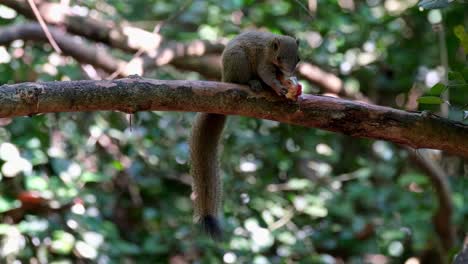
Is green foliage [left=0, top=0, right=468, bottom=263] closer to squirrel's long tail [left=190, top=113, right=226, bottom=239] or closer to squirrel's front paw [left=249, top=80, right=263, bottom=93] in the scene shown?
squirrel's long tail [left=190, top=113, right=226, bottom=239]

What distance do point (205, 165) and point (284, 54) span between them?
2.36ft

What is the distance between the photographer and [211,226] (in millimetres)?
3320

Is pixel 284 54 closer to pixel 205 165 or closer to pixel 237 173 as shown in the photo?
pixel 205 165

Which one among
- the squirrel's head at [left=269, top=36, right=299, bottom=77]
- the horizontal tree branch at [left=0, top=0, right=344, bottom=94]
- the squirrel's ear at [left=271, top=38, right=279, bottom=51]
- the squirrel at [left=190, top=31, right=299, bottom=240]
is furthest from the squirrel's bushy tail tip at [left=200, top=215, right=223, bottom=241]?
the horizontal tree branch at [left=0, top=0, right=344, bottom=94]

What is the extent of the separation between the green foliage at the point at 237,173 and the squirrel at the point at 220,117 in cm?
102

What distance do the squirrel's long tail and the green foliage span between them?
1.00 meters

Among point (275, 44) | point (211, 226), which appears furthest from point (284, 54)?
point (211, 226)

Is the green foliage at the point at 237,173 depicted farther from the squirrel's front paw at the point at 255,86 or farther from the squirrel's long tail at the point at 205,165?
the squirrel's front paw at the point at 255,86

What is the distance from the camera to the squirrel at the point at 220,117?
339 centimetres

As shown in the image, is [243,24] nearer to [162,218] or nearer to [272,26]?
[272,26]

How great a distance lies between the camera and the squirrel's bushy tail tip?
331 cm

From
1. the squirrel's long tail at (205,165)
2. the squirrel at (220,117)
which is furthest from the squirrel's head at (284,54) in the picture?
the squirrel's long tail at (205,165)

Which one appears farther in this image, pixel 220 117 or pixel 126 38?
pixel 126 38

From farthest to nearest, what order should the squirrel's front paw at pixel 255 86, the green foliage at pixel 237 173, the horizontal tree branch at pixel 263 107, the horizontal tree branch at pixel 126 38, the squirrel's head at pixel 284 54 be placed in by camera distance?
the horizontal tree branch at pixel 126 38 → the green foliage at pixel 237 173 → the squirrel's head at pixel 284 54 → the squirrel's front paw at pixel 255 86 → the horizontal tree branch at pixel 263 107
